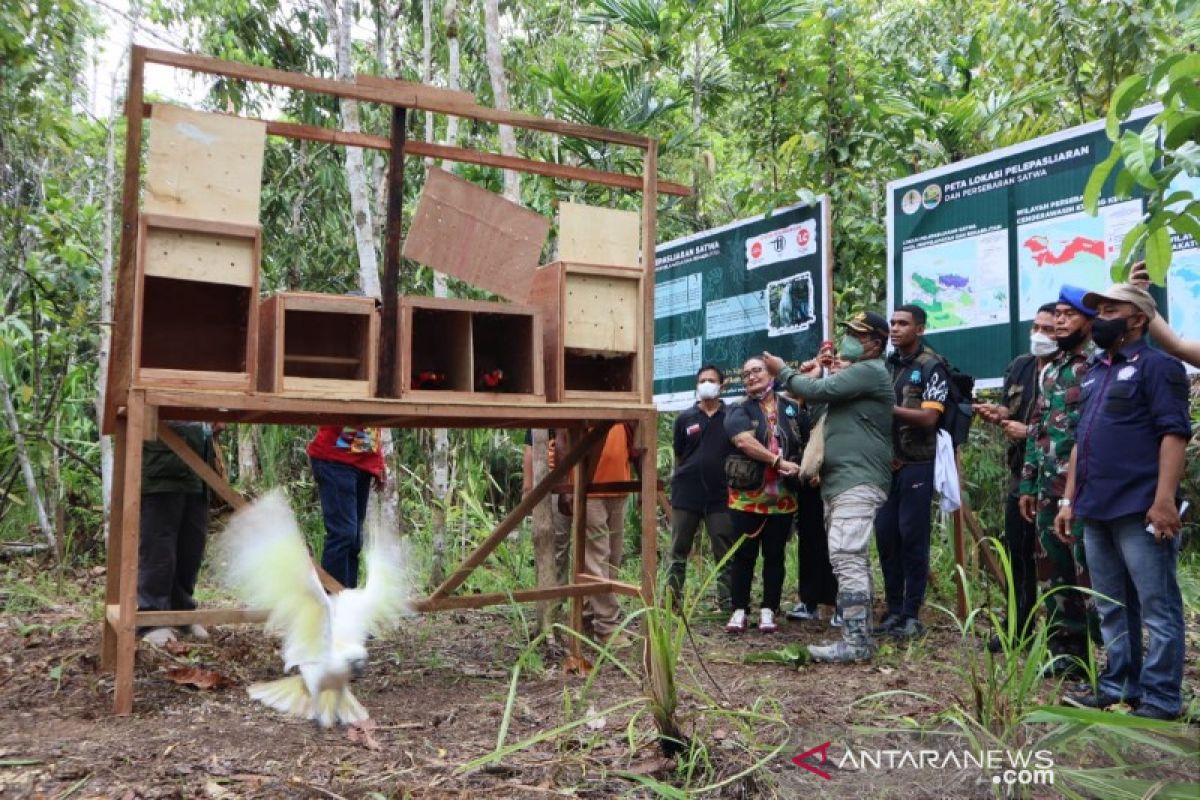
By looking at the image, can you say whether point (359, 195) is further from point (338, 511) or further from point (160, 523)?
point (160, 523)

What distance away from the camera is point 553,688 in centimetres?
464

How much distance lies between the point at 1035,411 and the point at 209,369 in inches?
152


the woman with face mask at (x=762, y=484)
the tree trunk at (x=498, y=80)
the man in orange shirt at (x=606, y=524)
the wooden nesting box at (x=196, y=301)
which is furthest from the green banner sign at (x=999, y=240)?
the wooden nesting box at (x=196, y=301)

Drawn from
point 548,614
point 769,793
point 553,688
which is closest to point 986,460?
point 548,614

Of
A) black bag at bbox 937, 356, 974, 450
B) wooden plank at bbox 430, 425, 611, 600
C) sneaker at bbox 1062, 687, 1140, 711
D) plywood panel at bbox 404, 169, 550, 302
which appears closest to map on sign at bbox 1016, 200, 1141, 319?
black bag at bbox 937, 356, 974, 450

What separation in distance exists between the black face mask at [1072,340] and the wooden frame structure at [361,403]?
1.86 metres

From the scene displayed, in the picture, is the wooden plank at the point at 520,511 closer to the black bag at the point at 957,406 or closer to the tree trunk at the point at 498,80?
the black bag at the point at 957,406

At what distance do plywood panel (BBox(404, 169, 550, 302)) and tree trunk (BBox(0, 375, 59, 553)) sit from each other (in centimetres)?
461

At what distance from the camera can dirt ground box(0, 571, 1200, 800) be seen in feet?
10.4

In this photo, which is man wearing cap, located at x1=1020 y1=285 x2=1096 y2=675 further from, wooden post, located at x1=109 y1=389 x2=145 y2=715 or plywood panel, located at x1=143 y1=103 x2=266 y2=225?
wooden post, located at x1=109 y1=389 x2=145 y2=715

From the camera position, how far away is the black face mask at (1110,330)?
4.04 m

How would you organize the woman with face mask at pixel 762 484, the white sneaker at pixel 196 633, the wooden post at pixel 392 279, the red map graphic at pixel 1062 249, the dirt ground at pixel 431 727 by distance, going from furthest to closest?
the woman with face mask at pixel 762 484, the white sneaker at pixel 196 633, the red map graphic at pixel 1062 249, the wooden post at pixel 392 279, the dirt ground at pixel 431 727

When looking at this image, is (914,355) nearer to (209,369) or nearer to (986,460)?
(986,460)

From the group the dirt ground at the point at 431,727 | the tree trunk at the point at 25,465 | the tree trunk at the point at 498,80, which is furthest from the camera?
the tree trunk at the point at 25,465
